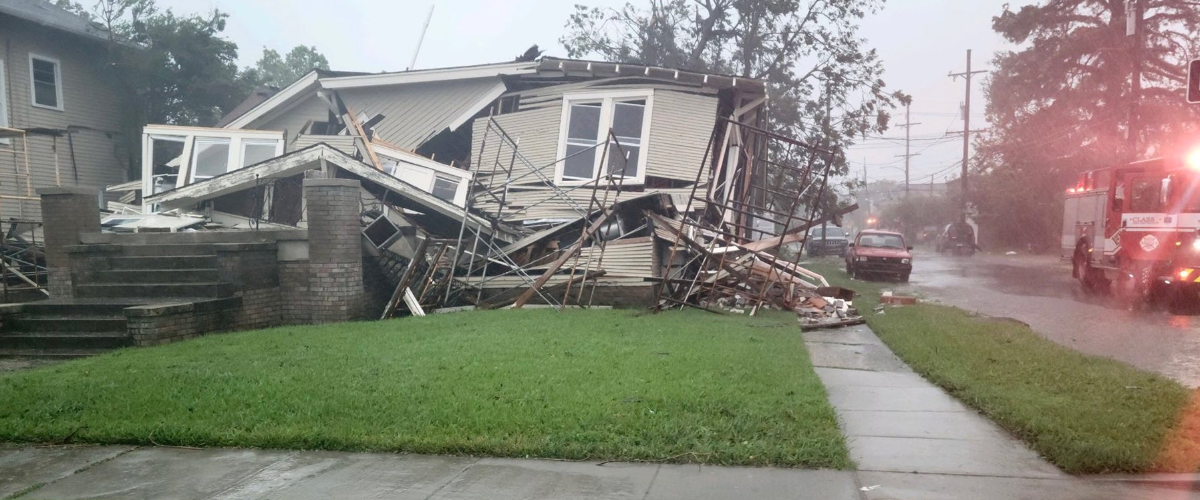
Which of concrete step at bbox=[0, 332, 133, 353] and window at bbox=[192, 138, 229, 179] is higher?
window at bbox=[192, 138, 229, 179]

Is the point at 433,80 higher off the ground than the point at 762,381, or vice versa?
the point at 433,80

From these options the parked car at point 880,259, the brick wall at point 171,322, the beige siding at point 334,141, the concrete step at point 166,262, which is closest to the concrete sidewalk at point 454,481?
the brick wall at point 171,322

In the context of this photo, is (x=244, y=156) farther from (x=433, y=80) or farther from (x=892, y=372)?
(x=892, y=372)

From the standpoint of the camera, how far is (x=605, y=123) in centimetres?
1599

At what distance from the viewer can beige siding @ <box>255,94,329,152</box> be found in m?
18.8

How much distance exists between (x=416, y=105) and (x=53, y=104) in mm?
10892

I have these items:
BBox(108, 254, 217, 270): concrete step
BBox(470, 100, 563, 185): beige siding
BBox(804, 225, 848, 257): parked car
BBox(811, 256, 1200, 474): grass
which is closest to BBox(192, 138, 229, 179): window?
BBox(470, 100, 563, 185): beige siding

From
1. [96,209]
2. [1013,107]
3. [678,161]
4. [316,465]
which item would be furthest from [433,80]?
[1013,107]

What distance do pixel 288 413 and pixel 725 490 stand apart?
3.31m

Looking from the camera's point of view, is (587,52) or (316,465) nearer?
(316,465)

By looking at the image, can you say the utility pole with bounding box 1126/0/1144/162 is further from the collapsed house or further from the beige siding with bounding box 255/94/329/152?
the beige siding with bounding box 255/94/329/152

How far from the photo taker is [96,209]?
474 inches

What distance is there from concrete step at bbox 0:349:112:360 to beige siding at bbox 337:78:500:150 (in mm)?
8428

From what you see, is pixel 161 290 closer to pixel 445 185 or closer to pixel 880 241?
pixel 445 185
